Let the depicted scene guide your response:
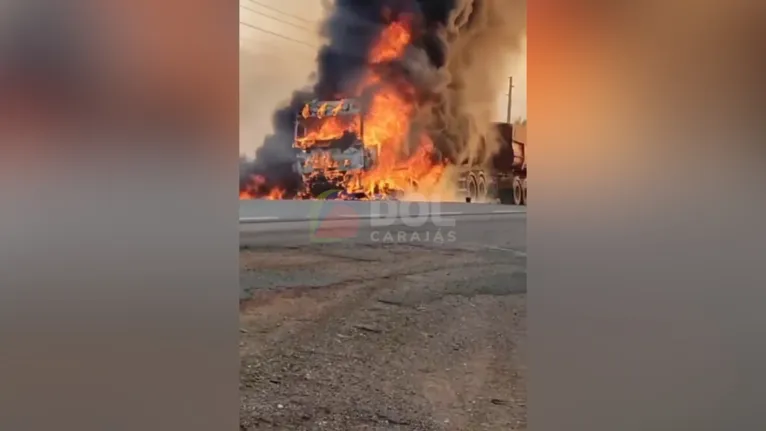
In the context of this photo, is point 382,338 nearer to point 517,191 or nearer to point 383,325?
point 383,325

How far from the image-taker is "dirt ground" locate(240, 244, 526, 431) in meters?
1.03

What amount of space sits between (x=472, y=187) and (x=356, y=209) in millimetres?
253

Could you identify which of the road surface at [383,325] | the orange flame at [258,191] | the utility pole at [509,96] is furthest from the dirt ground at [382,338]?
the utility pole at [509,96]

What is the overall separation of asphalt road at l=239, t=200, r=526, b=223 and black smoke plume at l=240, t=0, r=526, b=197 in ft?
0.14

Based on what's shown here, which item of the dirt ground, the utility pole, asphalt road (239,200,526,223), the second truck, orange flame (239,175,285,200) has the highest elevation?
the utility pole

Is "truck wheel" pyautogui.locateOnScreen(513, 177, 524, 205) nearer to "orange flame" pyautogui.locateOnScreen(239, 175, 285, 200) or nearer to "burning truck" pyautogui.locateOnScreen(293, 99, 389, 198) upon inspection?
"burning truck" pyautogui.locateOnScreen(293, 99, 389, 198)

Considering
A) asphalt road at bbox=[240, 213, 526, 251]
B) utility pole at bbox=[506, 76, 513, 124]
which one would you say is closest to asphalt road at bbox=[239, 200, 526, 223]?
asphalt road at bbox=[240, 213, 526, 251]

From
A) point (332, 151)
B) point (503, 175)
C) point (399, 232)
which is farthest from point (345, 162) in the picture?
point (503, 175)

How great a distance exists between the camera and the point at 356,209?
43.9 inches

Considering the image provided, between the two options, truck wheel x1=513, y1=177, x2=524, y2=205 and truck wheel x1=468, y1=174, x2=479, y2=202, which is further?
truck wheel x1=468, y1=174, x2=479, y2=202
